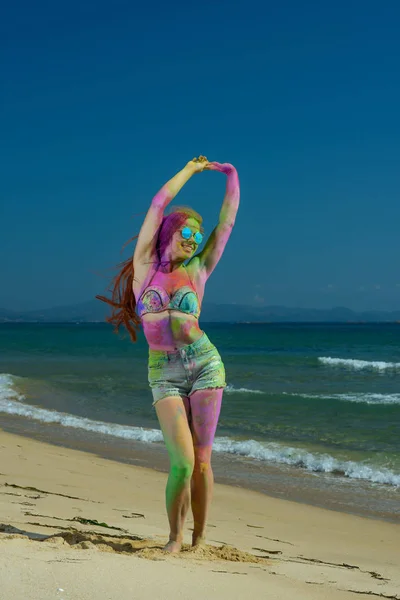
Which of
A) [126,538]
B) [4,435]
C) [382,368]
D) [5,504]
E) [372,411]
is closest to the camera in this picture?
[126,538]

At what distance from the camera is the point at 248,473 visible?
Answer: 9.60m

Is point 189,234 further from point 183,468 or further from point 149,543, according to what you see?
point 149,543

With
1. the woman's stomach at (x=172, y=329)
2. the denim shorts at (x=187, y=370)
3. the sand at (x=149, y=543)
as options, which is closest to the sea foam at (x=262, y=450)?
the sand at (x=149, y=543)

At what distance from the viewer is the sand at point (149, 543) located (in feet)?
10.6

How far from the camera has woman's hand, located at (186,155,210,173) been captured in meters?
4.60

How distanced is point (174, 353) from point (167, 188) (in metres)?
1.00

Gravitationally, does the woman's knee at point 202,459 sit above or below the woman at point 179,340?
below

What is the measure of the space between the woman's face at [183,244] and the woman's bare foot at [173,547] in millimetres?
1689

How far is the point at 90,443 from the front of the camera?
38.3 ft

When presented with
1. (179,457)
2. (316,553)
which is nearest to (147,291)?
(179,457)

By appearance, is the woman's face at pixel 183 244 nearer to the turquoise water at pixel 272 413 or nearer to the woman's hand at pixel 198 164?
the woman's hand at pixel 198 164

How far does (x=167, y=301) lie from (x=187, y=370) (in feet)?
1.38

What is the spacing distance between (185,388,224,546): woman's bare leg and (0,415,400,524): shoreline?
3.56 m

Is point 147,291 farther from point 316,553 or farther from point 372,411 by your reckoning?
point 372,411
